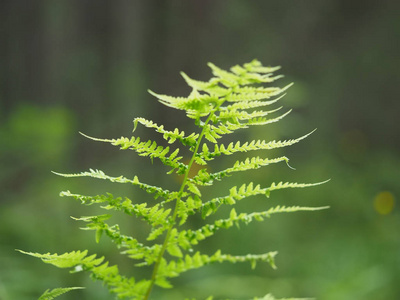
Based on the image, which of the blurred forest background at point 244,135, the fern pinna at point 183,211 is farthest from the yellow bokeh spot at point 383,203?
the fern pinna at point 183,211

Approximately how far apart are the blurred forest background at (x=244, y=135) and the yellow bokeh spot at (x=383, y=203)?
2 centimetres

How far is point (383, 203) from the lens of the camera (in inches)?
206

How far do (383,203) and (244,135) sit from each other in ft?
7.92

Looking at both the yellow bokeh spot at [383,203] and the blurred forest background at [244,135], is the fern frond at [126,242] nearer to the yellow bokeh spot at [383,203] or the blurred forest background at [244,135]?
the blurred forest background at [244,135]

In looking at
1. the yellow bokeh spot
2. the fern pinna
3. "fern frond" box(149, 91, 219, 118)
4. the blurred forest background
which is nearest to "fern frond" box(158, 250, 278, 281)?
the fern pinna

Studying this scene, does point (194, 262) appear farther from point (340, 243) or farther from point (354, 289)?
point (340, 243)

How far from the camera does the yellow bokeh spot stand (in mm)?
5109

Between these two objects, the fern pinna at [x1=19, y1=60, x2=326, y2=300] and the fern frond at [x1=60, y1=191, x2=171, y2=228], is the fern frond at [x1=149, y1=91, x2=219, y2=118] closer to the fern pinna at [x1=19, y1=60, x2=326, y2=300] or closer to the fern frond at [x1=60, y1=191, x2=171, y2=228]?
the fern pinna at [x1=19, y1=60, x2=326, y2=300]

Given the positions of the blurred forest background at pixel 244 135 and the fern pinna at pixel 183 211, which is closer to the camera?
the fern pinna at pixel 183 211

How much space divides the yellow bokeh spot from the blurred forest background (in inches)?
0.6

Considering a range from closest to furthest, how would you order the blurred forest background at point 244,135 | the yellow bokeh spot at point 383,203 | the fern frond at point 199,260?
the fern frond at point 199,260 < the blurred forest background at point 244,135 < the yellow bokeh spot at point 383,203

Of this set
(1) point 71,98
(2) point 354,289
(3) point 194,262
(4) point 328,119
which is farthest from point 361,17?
(3) point 194,262

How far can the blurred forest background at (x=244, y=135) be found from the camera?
13.7 feet

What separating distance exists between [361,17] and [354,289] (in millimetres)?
7938
